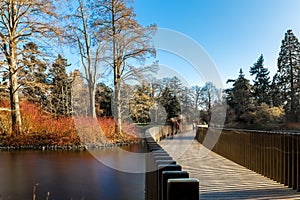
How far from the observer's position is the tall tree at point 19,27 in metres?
11.1

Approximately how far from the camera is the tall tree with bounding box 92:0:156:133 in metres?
12.5

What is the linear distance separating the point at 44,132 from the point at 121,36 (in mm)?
5648

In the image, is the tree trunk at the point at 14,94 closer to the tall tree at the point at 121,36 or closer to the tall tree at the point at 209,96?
the tall tree at the point at 121,36

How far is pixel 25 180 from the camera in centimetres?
598

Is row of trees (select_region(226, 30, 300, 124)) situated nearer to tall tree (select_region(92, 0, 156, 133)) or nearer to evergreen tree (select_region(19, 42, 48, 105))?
tall tree (select_region(92, 0, 156, 133))

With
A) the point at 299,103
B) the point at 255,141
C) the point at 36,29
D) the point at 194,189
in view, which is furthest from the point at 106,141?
the point at 299,103

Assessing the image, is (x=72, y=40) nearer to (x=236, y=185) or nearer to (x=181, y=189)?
(x=236, y=185)

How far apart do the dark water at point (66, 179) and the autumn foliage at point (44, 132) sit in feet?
8.06

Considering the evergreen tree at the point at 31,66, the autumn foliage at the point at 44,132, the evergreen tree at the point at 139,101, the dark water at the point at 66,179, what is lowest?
the dark water at the point at 66,179

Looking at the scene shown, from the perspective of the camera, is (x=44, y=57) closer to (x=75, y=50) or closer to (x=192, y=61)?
(x=75, y=50)

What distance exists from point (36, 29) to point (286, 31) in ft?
69.5

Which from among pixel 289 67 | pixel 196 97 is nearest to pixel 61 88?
pixel 196 97

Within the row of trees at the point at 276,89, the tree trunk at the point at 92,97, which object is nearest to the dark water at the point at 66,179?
the tree trunk at the point at 92,97

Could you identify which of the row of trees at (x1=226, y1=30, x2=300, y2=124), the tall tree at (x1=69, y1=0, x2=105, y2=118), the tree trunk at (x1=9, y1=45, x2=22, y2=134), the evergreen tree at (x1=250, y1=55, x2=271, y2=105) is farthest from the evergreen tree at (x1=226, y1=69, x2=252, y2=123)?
the tree trunk at (x1=9, y1=45, x2=22, y2=134)
